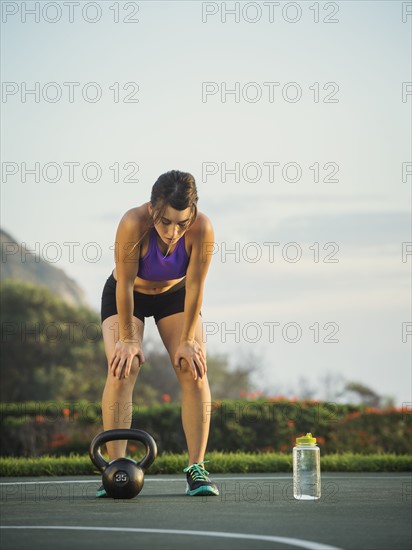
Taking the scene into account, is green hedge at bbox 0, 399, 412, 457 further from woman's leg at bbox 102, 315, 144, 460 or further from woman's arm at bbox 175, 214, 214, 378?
woman's arm at bbox 175, 214, 214, 378

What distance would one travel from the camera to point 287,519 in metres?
4.71

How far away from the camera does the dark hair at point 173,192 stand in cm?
557

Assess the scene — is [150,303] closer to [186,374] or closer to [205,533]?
[186,374]

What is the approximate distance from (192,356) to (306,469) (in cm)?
123

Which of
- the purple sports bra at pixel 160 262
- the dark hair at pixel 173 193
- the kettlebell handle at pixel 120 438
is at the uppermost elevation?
the dark hair at pixel 173 193

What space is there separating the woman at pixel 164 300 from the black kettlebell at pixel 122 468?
0.91 feet

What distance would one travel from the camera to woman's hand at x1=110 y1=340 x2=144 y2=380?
5906mm

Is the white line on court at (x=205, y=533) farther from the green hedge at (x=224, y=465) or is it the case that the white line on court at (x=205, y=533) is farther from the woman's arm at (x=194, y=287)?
the green hedge at (x=224, y=465)

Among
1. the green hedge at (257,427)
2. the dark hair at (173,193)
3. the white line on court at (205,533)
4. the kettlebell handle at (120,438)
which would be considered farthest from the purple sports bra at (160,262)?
the green hedge at (257,427)

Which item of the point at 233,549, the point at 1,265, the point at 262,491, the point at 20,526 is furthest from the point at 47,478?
the point at 1,265

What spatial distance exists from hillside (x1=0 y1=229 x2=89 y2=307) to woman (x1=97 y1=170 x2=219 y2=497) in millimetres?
28096

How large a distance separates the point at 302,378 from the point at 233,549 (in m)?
26.1

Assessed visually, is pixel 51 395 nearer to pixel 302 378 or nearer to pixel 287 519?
pixel 302 378

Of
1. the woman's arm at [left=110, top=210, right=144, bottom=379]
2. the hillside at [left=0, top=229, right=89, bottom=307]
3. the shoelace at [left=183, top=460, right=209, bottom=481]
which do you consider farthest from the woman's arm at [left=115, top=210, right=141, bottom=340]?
the hillside at [left=0, top=229, right=89, bottom=307]
